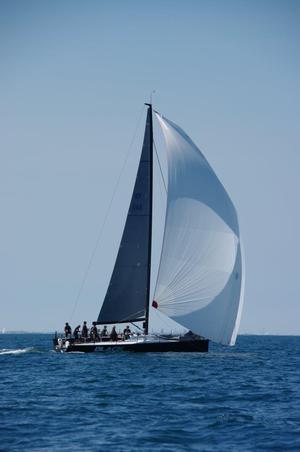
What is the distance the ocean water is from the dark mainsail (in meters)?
8.10

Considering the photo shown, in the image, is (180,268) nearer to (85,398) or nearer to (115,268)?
(115,268)

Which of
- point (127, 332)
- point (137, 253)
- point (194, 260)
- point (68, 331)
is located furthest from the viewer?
point (68, 331)

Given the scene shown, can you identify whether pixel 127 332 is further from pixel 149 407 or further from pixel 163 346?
pixel 149 407

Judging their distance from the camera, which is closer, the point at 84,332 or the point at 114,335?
the point at 114,335

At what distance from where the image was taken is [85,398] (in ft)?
90.7

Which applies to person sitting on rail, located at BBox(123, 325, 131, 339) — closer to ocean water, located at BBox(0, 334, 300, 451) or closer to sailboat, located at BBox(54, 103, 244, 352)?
sailboat, located at BBox(54, 103, 244, 352)

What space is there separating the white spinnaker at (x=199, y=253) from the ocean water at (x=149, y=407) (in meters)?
4.70

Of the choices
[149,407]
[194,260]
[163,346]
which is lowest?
[149,407]

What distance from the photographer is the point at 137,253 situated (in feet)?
163

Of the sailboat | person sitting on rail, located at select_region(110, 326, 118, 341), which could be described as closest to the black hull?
the sailboat

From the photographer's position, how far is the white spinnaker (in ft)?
149

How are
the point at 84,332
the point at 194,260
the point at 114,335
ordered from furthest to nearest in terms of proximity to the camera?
1. the point at 84,332
2. the point at 114,335
3. the point at 194,260

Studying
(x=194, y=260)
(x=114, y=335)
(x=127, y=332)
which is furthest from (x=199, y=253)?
(x=114, y=335)

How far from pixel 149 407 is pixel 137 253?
2464 centimetres
